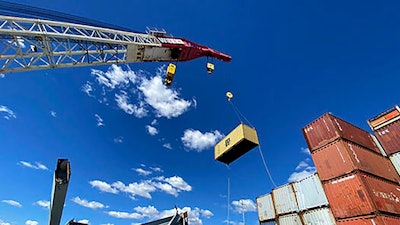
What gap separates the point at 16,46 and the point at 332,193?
84.4ft

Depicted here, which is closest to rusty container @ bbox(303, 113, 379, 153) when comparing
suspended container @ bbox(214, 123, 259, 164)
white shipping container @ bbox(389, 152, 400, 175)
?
white shipping container @ bbox(389, 152, 400, 175)

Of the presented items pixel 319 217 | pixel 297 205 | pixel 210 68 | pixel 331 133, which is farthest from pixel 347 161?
pixel 210 68

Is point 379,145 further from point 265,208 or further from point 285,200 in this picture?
point 265,208

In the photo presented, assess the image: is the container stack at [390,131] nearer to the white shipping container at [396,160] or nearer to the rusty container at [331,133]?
the white shipping container at [396,160]

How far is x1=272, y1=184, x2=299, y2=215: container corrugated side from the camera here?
19.2m

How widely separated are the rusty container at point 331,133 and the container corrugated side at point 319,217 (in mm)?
5060

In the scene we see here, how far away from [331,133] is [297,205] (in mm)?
6949

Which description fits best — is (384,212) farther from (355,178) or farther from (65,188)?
(65,188)

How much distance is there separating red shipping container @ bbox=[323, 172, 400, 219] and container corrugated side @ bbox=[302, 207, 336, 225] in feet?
2.70

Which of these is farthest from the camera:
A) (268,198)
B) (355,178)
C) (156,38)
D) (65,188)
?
(156,38)

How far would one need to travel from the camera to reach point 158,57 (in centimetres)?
2486

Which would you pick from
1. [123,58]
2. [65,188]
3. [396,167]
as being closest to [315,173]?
[396,167]

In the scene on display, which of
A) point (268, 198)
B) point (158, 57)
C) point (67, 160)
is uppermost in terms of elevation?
point (158, 57)

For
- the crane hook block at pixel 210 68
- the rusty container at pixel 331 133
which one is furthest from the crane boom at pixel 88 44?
the rusty container at pixel 331 133
